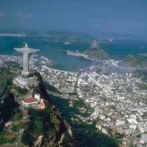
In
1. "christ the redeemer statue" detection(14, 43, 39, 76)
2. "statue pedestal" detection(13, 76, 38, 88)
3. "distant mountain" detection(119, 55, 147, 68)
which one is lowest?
"distant mountain" detection(119, 55, 147, 68)

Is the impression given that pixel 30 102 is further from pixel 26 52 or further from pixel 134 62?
pixel 134 62

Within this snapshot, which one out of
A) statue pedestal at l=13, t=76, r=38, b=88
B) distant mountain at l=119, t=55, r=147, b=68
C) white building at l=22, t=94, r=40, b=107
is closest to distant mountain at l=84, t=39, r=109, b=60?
distant mountain at l=119, t=55, r=147, b=68

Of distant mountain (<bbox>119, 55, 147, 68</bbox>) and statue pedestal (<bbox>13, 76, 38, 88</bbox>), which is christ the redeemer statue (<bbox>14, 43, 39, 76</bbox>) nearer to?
statue pedestal (<bbox>13, 76, 38, 88</bbox>)

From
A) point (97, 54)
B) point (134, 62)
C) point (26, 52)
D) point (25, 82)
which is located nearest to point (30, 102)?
point (25, 82)

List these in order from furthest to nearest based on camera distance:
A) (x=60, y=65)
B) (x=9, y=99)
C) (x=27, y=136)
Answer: (x=60, y=65)
(x=9, y=99)
(x=27, y=136)

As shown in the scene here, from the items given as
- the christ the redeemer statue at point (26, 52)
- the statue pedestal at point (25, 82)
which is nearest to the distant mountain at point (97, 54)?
the christ the redeemer statue at point (26, 52)

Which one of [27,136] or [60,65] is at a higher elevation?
[27,136]

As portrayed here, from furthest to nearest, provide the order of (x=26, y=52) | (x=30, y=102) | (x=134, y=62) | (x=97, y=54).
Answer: (x=97, y=54) → (x=134, y=62) → (x=26, y=52) → (x=30, y=102)

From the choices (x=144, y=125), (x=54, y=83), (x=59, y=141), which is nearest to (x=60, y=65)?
(x=54, y=83)

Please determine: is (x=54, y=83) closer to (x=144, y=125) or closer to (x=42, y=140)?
(x=144, y=125)

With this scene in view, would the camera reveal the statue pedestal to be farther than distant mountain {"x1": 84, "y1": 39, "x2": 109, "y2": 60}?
No

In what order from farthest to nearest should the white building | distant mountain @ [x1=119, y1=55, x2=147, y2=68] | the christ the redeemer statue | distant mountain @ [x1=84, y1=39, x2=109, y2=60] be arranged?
distant mountain @ [x1=84, y1=39, x2=109, y2=60], distant mountain @ [x1=119, y1=55, x2=147, y2=68], the christ the redeemer statue, the white building
